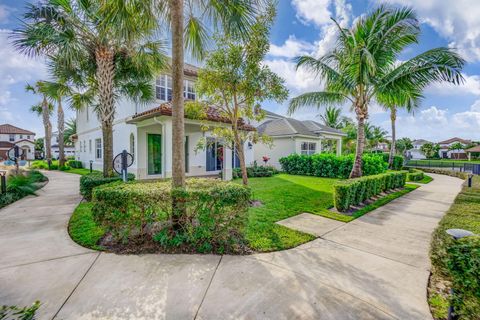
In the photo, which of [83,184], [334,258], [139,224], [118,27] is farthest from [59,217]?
[334,258]

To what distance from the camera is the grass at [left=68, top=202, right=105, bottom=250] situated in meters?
4.68

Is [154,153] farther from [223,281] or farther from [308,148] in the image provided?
[308,148]

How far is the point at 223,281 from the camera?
10.9ft

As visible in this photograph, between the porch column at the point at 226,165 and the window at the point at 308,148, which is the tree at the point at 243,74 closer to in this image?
the porch column at the point at 226,165

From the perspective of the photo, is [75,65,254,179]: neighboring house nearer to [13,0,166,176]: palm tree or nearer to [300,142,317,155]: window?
[13,0,166,176]: palm tree

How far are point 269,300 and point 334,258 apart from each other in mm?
1880

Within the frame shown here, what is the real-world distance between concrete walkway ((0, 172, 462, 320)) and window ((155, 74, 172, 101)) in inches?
401

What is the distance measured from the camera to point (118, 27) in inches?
218

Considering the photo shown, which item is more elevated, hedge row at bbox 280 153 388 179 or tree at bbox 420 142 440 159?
tree at bbox 420 142 440 159

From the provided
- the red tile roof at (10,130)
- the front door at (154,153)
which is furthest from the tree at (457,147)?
the red tile roof at (10,130)

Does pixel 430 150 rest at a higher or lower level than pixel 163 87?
lower

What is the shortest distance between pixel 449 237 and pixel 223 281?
118 inches

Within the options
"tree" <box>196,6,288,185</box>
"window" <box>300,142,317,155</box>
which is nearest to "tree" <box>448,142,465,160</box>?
"window" <box>300,142,317,155</box>

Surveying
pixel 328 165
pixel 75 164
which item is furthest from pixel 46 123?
pixel 328 165
